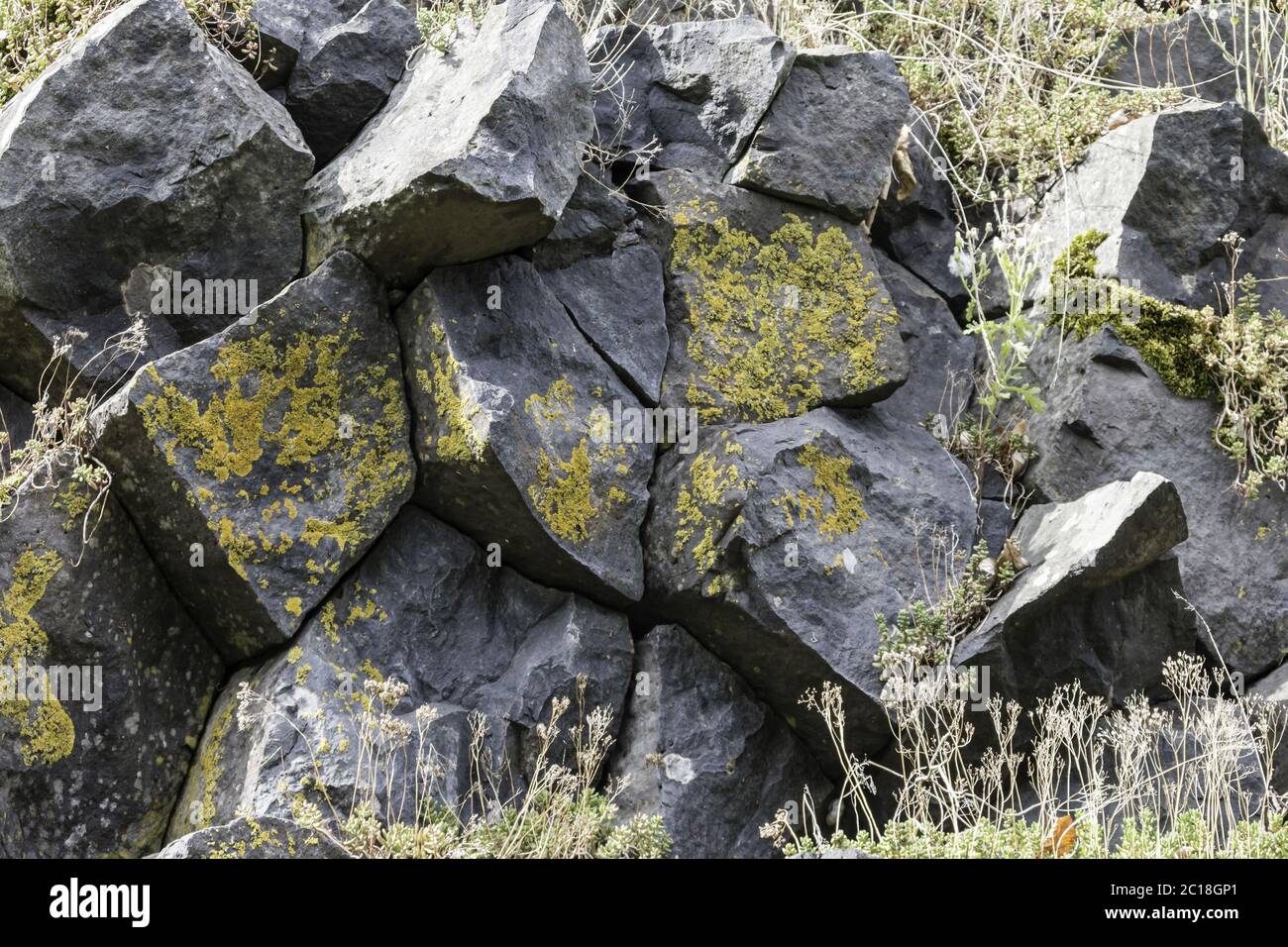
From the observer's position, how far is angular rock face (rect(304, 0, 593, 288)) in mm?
5496

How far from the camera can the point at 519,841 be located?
4996mm

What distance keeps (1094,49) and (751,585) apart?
5.11 metres

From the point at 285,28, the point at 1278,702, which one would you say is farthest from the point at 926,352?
the point at 285,28

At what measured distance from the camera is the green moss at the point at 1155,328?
657 centimetres

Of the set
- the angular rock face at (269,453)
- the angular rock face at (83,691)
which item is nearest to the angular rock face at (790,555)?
the angular rock face at (269,453)

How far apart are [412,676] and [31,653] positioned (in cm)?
154

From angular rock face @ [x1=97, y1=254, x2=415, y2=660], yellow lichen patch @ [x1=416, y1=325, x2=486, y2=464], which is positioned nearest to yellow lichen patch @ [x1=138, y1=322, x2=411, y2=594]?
angular rock face @ [x1=97, y1=254, x2=415, y2=660]

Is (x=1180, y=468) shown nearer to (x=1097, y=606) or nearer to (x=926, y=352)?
(x=1097, y=606)

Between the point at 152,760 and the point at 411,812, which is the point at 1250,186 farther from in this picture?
the point at 152,760

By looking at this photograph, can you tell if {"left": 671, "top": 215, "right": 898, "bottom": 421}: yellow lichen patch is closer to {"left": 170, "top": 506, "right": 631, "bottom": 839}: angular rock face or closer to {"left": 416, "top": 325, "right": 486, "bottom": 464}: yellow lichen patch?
{"left": 416, "top": 325, "right": 486, "bottom": 464}: yellow lichen patch

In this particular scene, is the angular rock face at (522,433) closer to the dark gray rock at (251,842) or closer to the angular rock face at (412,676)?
the angular rock face at (412,676)

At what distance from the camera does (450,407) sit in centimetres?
560

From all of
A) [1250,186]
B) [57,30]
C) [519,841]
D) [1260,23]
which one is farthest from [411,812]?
[1260,23]

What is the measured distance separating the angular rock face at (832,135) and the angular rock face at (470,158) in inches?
40.4
